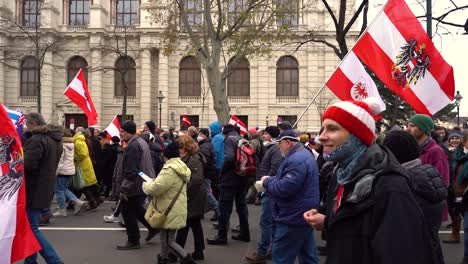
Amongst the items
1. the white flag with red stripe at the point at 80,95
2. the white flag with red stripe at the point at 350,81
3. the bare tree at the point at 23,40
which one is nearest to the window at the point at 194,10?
the white flag with red stripe at the point at 80,95

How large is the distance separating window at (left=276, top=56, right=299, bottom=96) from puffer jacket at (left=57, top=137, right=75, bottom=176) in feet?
94.9

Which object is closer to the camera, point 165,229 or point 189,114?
point 165,229

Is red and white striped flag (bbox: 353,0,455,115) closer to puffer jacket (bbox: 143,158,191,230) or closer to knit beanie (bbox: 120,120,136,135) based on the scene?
puffer jacket (bbox: 143,158,191,230)

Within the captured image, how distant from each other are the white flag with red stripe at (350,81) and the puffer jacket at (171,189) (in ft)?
8.34

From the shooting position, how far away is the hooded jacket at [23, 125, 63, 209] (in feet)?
19.5

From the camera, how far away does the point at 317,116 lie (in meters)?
38.0

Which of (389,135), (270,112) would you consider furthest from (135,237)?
(270,112)

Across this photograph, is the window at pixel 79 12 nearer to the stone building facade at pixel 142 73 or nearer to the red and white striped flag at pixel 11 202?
the stone building facade at pixel 142 73

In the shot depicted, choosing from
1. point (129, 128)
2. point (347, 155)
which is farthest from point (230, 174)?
point (347, 155)

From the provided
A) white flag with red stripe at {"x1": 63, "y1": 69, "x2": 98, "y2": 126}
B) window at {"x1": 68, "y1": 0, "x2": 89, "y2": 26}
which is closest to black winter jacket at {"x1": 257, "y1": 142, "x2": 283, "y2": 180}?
white flag with red stripe at {"x1": 63, "y1": 69, "x2": 98, "y2": 126}

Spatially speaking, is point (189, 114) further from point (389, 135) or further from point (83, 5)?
point (389, 135)

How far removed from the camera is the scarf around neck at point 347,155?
91.6 inches

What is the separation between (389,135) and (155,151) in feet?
25.2

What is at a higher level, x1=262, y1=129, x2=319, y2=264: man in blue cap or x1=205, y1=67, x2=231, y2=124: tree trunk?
x1=205, y1=67, x2=231, y2=124: tree trunk
